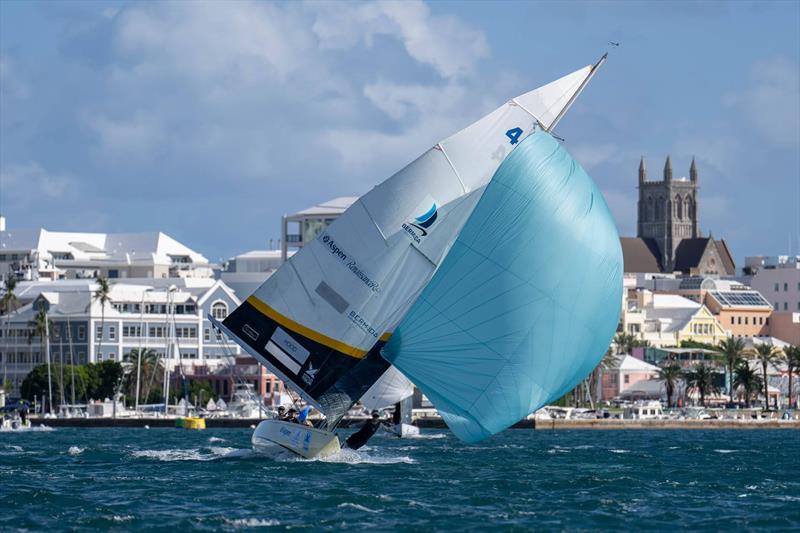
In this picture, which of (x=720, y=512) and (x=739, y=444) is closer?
(x=720, y=512)

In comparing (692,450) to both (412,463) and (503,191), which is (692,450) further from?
(503,191)

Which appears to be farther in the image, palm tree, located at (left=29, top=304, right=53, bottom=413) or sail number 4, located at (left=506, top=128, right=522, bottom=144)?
palm tree, located at (left=29, top=304, right=53, bottom=413)

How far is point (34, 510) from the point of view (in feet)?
140

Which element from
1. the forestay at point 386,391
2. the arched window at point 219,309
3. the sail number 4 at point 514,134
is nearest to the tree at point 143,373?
Result: the arched window at point 219,309

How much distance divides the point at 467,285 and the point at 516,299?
1.26m

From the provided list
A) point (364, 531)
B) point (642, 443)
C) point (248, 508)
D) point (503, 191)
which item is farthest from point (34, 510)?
point (642, 443)

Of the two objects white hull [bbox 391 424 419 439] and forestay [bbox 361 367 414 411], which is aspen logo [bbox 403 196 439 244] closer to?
forestay [bbox 361 367 414 411]

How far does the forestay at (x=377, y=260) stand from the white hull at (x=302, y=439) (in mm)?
2150

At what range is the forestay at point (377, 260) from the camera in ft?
174

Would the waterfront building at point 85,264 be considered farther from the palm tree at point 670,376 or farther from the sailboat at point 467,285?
the sailboat at point 467,285

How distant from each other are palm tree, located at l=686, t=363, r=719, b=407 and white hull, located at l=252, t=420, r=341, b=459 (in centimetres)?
9038

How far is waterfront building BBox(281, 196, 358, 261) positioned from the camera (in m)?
171

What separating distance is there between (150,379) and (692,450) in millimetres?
66699

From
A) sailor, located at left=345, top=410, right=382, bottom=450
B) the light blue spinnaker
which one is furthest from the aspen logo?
sailor, located at left=345, top=410, right=382, bottom=450
